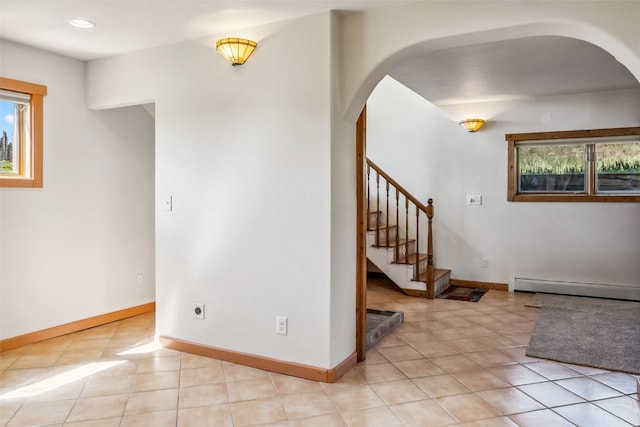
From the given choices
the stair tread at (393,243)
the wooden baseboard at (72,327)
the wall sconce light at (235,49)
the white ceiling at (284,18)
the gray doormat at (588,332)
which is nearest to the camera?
the white ceiling at (284,18)

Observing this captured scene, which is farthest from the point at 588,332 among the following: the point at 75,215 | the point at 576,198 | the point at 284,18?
the point at 75,215

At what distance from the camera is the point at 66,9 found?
275 centimetres

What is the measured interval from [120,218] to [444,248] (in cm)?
401

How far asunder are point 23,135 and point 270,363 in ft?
8.96

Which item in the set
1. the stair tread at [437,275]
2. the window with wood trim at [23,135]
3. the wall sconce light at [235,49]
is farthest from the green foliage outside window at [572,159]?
the window with wood trim at [23,135]

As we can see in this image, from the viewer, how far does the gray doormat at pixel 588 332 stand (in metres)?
3.24

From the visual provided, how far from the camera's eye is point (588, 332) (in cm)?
385

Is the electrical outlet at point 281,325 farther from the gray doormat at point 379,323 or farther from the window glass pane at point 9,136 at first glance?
the window glass pane at point 9,136

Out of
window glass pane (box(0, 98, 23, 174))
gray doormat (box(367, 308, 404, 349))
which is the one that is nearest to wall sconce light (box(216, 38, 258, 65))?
window glass pane (box(0, 98, 23, 174))

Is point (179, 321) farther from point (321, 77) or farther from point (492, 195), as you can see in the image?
point (492, 195)

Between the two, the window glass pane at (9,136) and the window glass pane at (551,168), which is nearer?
the window glass pane at (9,136)

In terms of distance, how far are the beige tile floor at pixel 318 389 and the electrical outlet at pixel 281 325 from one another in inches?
11.1

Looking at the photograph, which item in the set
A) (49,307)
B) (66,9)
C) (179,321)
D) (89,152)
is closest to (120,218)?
(89,152)

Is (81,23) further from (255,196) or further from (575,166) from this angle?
(575,166)
